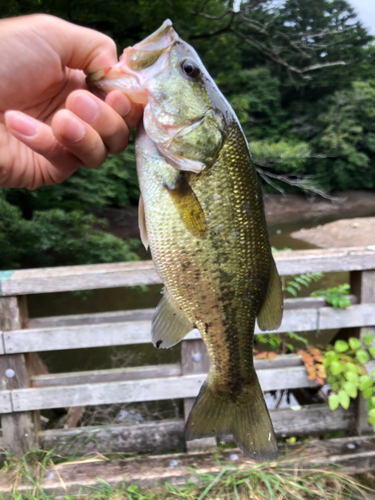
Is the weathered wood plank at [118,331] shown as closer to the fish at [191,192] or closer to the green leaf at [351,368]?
the green leaf at [351,368]

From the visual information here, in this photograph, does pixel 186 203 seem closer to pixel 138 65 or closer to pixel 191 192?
pixel 191 192

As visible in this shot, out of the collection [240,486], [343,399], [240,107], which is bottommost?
[240,486]

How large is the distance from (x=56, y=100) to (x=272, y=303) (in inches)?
46.9

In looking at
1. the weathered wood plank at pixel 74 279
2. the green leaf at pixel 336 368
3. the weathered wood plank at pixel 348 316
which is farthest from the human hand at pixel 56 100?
the green leaf at pixel 336 368

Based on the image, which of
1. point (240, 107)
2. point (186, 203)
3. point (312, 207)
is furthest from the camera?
point (312, 207)

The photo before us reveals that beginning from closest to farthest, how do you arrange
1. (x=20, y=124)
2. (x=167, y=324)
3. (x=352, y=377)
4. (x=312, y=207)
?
(x=20, y=124)
(x=167, y=324)
(x=352, y=377)
(x=312, y=207)

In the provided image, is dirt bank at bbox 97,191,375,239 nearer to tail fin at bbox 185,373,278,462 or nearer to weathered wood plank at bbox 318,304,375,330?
weathered wood plank at bbox 318,304,375,330

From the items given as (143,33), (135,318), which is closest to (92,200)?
(143,33)

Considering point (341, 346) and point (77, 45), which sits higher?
point (77, 45)

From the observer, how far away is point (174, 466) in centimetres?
242

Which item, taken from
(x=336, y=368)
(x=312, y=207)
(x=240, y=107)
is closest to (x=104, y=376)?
(x=336, y=368)

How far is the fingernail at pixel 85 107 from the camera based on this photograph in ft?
3.54

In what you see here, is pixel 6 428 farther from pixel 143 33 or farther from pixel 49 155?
pixel 143 33

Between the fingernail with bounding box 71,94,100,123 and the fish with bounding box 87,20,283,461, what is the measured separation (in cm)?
7
